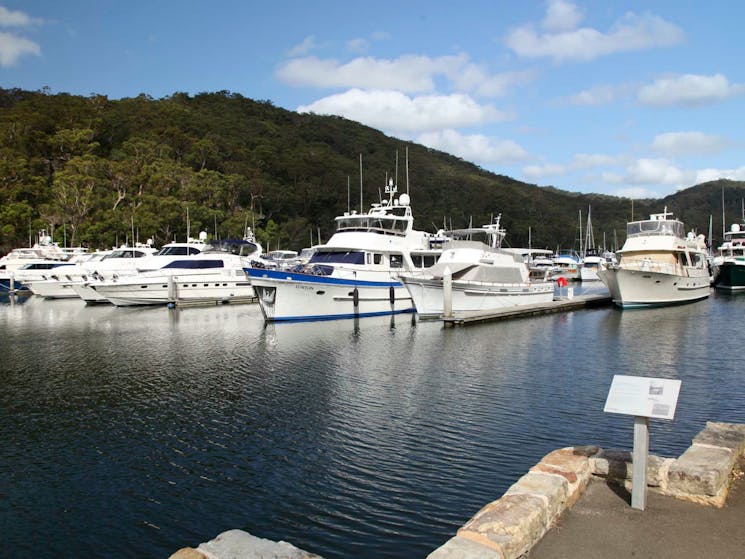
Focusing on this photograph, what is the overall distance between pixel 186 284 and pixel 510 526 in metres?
35.8

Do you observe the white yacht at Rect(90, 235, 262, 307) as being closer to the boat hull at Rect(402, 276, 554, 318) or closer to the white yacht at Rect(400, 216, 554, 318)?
the boat hull at Rect(402, 276, 554, 318)

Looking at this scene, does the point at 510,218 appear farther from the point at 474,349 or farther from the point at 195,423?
the point at 195,423

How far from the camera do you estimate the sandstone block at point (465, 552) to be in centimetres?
461

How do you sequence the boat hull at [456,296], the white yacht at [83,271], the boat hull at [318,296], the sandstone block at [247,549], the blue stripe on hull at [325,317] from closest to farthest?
the sandstone block at [247,549] → the boat hull at [318,296] → the boat hull at [456,296] → the blue stripe on hull at [325,317] → the white yacht at [83,271]

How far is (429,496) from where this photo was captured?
26.6 ft

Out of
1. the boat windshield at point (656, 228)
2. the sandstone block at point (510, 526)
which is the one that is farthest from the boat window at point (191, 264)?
the sandstone block at point (510, 526)

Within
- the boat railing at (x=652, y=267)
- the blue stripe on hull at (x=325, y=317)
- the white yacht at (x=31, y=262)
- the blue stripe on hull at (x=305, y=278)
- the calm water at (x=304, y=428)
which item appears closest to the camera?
the calm water at (x=304, y=428)

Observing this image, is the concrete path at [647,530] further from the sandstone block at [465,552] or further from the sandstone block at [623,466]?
the sandstone block at [465,552]

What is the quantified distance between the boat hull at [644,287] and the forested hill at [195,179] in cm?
3530

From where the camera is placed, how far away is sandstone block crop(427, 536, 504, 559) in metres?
4.61

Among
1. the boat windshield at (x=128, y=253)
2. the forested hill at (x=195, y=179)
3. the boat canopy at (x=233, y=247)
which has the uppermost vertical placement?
the forested hill at (x=195, y=179)

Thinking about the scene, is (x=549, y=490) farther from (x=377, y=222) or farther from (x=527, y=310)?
(x=377, y=222)

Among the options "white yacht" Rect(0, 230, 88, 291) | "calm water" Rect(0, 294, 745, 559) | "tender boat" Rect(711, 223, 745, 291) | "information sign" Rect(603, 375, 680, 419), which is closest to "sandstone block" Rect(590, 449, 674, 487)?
"information sign" Rect(603, 375, 680, 419)

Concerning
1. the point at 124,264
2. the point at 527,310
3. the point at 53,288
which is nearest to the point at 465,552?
the point at 527,310
